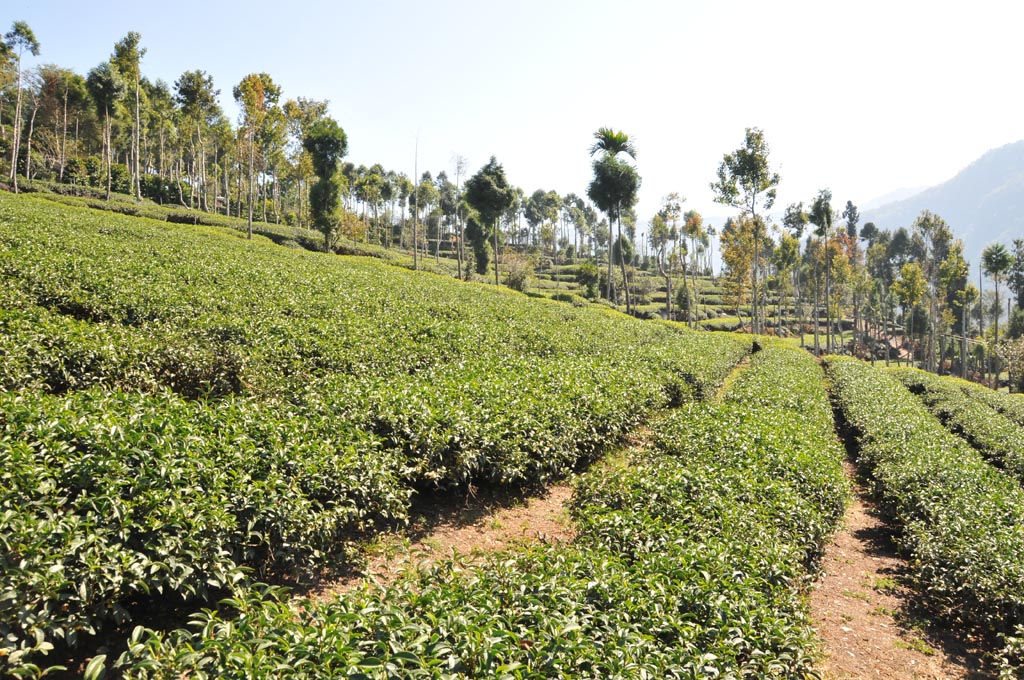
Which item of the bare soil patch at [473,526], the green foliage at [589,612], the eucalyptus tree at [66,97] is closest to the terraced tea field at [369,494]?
the green foliage at [589,612]

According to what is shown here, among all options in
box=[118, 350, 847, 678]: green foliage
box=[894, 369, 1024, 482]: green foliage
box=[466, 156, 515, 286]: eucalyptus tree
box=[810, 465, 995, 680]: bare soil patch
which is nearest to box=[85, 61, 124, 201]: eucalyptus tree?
box=[466, 156, 515, 286]: eucalyptus tree

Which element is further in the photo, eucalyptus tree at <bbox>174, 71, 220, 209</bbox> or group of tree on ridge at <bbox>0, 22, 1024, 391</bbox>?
eucalyptus tree at <bbox>174, 71, 220, 209</bbox>

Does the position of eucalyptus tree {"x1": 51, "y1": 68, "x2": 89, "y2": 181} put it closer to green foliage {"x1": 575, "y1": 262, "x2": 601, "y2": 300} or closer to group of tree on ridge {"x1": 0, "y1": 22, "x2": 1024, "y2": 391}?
group of tree on ridge {"x1": 0, "y1": 22, "x2": 1024, "y2": 391}

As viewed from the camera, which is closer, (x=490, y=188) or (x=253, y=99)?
(x=253, y=99)

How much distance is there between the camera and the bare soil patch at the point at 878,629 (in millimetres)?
6488

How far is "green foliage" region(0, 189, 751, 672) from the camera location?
426cm

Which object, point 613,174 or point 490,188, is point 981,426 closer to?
point 613,174

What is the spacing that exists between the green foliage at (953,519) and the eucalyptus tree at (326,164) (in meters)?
38.2

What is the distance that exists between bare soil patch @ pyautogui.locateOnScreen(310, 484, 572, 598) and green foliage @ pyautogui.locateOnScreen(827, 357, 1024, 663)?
5361 millimetres

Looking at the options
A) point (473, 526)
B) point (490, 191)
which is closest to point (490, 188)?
point (490, 191)

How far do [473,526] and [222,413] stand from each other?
12.6ft

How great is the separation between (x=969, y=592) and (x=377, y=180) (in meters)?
86.6

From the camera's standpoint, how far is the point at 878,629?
7445 mm

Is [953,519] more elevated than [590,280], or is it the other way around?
[590,280]
